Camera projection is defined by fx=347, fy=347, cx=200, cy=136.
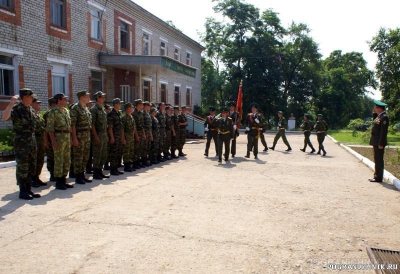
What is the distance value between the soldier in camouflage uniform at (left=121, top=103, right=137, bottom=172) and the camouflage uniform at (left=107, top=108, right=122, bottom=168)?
207mm

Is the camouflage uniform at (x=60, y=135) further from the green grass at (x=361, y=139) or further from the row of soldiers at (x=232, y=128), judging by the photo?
the green grass at (x=361, y=139)

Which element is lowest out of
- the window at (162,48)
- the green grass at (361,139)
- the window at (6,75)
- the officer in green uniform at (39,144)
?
the green grass at (361,139)

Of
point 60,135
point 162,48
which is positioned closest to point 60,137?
point 60,135

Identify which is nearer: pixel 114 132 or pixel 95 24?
pixel 114 132

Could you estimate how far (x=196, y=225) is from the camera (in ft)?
15.4

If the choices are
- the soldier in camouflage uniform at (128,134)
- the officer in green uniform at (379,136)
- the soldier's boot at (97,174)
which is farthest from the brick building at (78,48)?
the officer in green uniform at (379,136)

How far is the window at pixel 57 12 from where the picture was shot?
14898 millimetres

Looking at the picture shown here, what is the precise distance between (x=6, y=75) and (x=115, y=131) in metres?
6.96

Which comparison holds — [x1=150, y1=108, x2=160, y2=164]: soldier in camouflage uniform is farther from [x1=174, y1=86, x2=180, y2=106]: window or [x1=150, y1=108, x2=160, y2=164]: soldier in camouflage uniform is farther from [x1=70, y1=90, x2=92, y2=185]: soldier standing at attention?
[x1=174, y1=86, x2=180, y2=106]: window

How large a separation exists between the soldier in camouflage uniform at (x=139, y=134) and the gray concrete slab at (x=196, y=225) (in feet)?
5.01

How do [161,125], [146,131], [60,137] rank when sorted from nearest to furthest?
[60,137] < [146,131] < [161,125]

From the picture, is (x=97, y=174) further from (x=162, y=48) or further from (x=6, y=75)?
(x=162, y=48)

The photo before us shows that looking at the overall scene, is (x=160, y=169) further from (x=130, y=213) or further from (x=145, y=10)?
(x=145, y=10)

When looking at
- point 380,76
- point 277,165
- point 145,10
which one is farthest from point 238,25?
point 277,165
